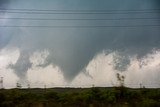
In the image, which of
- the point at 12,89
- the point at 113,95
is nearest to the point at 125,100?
the point at 113,95

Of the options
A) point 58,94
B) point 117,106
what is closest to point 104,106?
point 117,106

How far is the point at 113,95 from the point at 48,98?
321 inches

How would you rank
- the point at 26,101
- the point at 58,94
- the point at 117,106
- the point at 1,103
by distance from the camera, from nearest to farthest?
the point at 117,106 < the point at 1,103 < the point at 26,101 < the point at 58,94

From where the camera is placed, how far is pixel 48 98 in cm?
4978

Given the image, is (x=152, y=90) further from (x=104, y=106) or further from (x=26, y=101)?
(x=26, y=101)

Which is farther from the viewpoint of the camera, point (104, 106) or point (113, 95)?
point (113, 95)

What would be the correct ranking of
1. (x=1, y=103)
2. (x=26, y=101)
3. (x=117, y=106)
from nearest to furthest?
(x=117, y=106) → (x=1, y=103) → (x=26, y=101)

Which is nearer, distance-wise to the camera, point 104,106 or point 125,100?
point 104,106

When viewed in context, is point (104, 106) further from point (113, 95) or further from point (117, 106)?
point (113, 95)

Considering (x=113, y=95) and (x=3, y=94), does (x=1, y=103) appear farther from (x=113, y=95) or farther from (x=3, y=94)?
(x=113, y=95)

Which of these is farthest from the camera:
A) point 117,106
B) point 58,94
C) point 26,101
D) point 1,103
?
point 58,94

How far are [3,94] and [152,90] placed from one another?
63.0 feet

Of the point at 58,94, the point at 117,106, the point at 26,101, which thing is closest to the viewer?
the point at 117,106

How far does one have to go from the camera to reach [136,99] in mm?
49062
